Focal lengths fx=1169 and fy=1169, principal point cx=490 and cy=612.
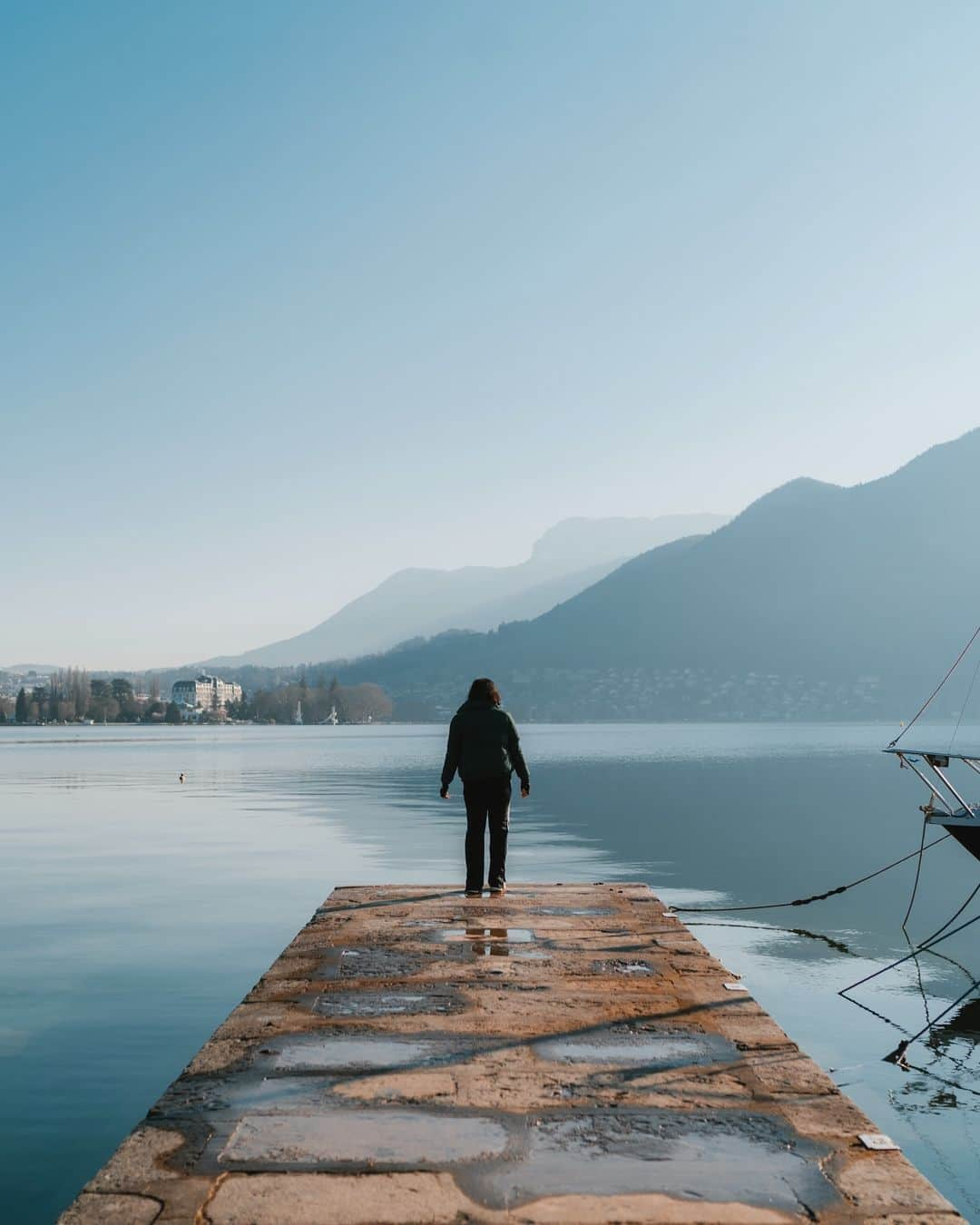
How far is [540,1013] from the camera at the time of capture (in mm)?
8523

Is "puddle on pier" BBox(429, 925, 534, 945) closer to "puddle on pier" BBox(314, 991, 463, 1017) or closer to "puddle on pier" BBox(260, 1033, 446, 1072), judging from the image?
"puddle on pier" BBox(314, 991, 463, 1017)

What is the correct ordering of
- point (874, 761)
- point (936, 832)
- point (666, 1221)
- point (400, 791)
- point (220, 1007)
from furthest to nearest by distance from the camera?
point (874, 761) → point (400, 791) → point (936, 832) → point (220, 1007) → point (666, 1221)

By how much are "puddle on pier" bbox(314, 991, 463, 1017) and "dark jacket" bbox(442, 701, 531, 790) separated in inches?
183

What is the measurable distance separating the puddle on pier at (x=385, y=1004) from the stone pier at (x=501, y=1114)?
0.03 m

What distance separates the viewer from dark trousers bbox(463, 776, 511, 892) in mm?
13984

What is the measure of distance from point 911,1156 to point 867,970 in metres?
8.01

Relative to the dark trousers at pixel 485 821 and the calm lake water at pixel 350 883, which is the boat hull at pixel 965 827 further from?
the dark trousers at pixel 485 821

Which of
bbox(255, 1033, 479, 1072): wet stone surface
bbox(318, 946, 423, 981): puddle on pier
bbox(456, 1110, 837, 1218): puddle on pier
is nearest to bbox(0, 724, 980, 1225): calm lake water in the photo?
bbox(318, 946, 423, 981): puddle on pier

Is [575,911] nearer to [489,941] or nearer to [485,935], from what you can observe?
[485,935]

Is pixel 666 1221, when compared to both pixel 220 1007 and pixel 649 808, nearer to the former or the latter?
pixel 220 1007

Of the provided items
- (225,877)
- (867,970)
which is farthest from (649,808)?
(867,970)

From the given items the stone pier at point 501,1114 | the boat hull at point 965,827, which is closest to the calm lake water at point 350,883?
the boat hull at point 965,827

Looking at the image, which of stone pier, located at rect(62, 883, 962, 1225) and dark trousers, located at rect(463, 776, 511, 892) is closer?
stone pier, located at rect(62, 883, 962, 1225)

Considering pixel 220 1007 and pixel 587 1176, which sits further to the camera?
pixel 220 1007
